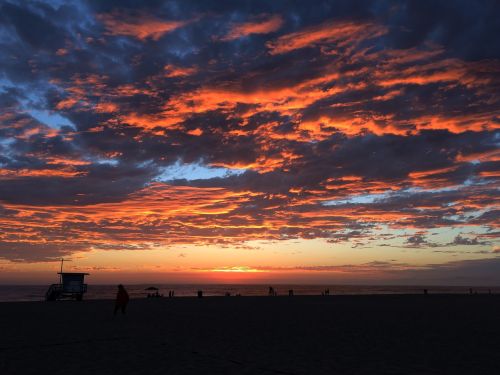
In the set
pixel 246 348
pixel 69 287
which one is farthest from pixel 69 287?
pixel 246 348

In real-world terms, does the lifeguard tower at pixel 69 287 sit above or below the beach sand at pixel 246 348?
above

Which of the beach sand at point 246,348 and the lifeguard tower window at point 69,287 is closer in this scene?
the beach sand at point 246,348

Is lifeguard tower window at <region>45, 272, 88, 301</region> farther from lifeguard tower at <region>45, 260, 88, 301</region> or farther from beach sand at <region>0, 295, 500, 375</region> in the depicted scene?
beach sand at <region>0, 295, 500, 375</region>

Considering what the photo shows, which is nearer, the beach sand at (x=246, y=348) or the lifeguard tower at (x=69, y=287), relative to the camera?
the beach sand at (x=246, y=348)

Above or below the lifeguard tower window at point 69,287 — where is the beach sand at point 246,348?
below

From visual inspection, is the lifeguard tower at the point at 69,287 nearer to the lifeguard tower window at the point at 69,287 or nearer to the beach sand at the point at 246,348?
the lifeguard tower window at the point at 69,287

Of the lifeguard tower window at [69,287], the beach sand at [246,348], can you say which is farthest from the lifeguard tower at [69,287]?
the beach sand at [246,348]

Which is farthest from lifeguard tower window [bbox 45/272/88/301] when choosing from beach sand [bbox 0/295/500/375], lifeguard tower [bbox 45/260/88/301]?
beach sand [bbox 0/295/500/375]

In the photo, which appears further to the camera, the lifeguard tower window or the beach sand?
the lifeguard tower window

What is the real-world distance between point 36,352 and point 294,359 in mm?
8143

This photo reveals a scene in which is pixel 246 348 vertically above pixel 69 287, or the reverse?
pixel 69 287

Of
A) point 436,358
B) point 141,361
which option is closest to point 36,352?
point 141,361

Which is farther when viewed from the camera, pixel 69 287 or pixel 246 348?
pixel 69 287

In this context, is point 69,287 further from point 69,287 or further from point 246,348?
point 246,348
